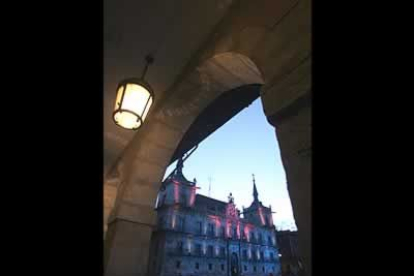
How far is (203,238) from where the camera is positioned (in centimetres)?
3319

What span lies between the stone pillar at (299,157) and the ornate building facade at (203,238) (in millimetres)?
30032

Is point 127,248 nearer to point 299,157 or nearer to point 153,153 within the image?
point 153,153

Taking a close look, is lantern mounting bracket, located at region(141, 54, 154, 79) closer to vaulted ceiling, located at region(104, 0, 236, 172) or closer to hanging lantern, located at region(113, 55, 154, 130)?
vaulted ceiling, located at region(104, 0, 236, 172)

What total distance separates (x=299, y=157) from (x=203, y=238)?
35.2 metres

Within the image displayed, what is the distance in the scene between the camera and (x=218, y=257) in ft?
111

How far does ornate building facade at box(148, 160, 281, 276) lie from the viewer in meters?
29.6

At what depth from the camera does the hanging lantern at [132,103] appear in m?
2.57

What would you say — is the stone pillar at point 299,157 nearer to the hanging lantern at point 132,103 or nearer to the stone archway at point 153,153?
the stone archway at point 153,153

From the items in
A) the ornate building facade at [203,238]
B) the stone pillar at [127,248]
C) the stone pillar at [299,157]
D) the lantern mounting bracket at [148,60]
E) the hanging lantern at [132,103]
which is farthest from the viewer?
the ornate building facade at [203,238]

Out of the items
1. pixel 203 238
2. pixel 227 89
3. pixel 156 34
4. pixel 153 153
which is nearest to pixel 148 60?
pixel 156 34

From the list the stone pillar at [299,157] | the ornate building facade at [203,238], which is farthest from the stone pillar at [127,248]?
the ornate building facade at [203,238]
